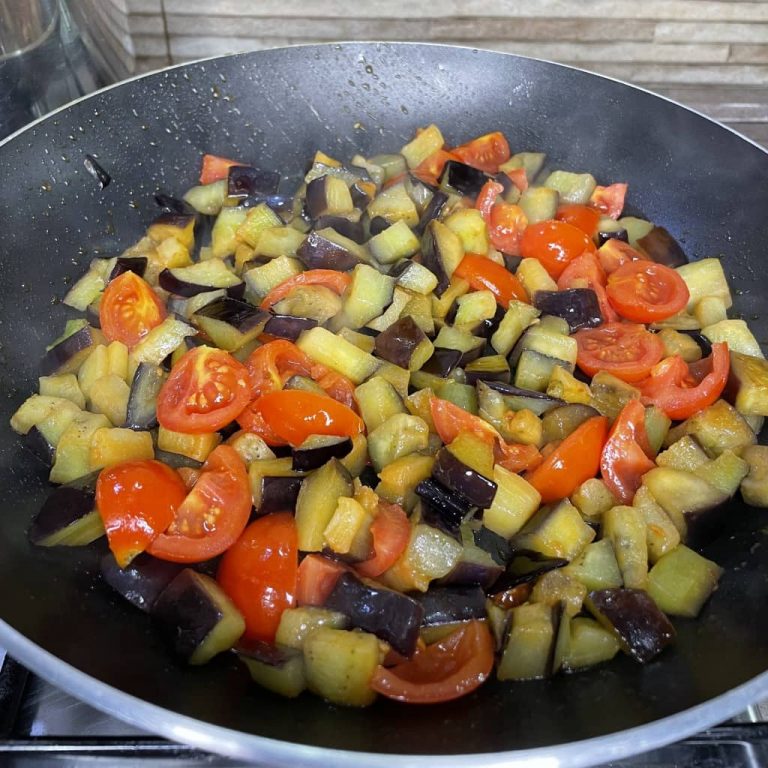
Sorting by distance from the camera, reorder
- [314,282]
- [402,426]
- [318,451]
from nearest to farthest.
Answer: [318,451] < [402,426] < [314,282]

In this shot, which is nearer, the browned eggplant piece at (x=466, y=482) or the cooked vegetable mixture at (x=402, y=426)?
the cooked vegetable mixture at (x=402, y=426)

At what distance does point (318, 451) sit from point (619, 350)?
1.08 m

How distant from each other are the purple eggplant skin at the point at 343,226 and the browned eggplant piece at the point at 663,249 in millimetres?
1076

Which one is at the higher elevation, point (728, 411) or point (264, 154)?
point (264, 154)

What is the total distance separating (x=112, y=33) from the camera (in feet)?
12.0

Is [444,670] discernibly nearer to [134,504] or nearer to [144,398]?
[134,504]

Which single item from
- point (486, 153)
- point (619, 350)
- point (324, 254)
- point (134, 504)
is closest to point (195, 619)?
point (134, 504)

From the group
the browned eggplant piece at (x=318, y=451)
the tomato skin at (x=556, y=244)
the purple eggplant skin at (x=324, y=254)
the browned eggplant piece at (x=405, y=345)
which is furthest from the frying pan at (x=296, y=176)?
the browned eggplant piece at (x=405, y=345)

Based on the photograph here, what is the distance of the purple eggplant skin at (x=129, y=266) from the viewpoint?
8.29ft

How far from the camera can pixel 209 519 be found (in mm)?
1870

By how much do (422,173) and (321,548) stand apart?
5.72 feet

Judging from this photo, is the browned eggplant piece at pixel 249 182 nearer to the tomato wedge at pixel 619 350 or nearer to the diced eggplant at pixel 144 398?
the diced eggplant at pixel 144 398

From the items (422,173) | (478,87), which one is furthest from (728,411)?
(478,87)

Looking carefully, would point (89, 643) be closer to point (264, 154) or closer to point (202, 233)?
point (202, 233)
